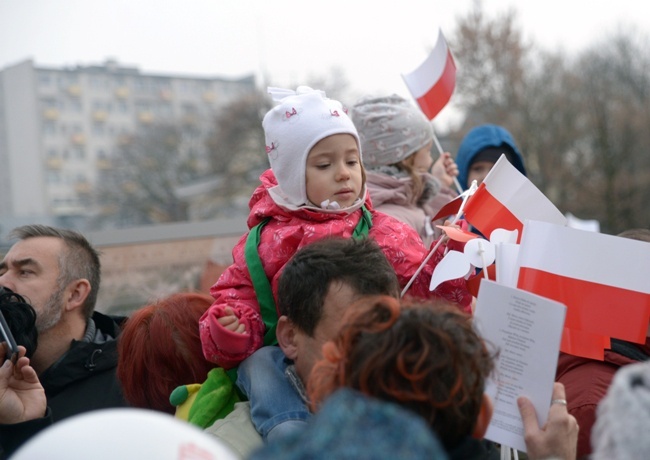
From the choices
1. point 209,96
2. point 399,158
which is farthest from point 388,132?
point 209,96

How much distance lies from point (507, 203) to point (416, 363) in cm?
131

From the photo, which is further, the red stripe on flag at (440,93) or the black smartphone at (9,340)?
the red stripe on flag at (440,93)

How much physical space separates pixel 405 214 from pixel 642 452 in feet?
8.84

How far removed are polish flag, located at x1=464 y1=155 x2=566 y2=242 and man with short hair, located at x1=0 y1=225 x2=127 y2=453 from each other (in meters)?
1.70

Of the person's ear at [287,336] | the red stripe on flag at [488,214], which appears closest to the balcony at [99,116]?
the red stripe on flag at [488,214]

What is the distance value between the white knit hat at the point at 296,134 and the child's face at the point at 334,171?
2 centimetres

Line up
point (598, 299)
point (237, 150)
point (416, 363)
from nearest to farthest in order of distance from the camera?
point (416, 363) → point (598, 299) → point (237, 150)

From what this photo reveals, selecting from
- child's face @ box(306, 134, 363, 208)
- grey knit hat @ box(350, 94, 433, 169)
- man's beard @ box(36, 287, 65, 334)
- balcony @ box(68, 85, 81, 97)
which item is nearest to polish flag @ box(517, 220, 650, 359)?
child's face @ box(306, 134, 363, 208)

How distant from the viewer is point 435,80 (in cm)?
488

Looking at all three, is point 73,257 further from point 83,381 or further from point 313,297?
point 313,297

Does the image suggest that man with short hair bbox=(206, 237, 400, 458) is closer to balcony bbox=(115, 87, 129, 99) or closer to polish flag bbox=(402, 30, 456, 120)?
polish flag bbox=(402, 30, 456, 120)

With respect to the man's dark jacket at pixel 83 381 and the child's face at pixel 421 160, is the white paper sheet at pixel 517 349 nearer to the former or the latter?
the man's dark jacket at pixel 83 381

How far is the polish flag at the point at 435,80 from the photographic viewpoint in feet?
15.8

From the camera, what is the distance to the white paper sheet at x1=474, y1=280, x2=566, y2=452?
215 centimetres
